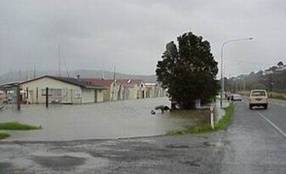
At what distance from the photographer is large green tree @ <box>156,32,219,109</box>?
173 ft

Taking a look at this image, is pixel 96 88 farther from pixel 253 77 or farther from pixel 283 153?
pixel 253 77

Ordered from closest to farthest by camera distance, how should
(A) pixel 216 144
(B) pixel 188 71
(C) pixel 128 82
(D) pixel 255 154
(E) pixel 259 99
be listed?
(D) pixel 255 154
(A) pixel 216 144
(B) pixel 188 71
(E) pixel 259 99
(C) pixel 128 82

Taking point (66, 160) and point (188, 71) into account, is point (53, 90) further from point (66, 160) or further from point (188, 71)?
point (66, 160)

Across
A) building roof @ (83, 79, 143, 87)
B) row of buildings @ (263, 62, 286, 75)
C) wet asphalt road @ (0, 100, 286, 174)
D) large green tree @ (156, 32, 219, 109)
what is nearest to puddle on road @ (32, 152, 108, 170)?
wet asphalt road @ (0, 100, 286, 174)

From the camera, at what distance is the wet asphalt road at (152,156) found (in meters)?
12.0

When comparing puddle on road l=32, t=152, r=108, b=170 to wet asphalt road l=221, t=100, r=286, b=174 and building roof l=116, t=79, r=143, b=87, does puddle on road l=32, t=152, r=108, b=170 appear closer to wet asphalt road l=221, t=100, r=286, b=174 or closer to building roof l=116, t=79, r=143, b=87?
wet asphalt road l=221, t=100, r=286, b=174

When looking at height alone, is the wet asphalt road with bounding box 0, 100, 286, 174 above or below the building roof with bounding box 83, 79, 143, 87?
below

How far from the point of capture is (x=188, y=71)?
173 ft

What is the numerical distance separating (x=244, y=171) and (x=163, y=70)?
4348cm

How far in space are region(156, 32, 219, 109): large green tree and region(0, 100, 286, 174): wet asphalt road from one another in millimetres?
32206

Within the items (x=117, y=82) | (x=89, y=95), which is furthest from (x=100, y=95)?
(x=117, y=82)

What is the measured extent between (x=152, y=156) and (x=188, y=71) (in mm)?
38785

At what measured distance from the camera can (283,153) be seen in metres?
15.0

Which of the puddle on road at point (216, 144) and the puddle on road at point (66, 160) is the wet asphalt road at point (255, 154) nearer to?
the puddle on road at point (216, 144)
